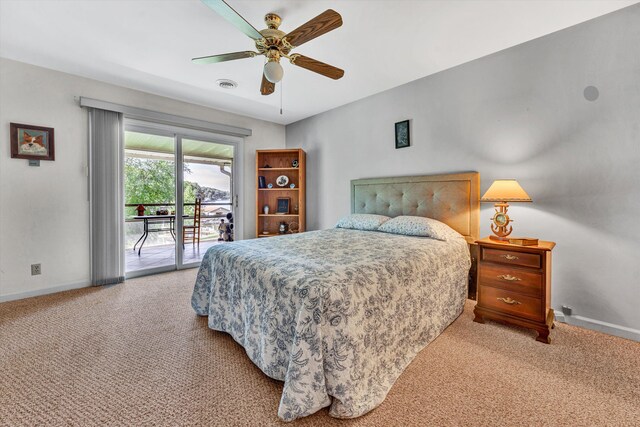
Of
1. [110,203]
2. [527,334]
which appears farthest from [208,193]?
[527,334]

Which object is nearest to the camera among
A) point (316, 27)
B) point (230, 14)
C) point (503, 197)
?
point (230, 14)

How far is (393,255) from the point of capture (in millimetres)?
1874

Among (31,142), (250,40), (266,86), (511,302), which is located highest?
(250,40)

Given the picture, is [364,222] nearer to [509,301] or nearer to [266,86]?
[509,301]

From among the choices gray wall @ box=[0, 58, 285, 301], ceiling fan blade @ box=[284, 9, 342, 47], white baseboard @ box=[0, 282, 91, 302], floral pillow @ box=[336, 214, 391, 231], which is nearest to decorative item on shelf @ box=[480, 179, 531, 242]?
floral pillow @ box=[336, 214, 391, 231]

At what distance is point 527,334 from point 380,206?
1975mm

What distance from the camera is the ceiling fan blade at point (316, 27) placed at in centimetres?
164

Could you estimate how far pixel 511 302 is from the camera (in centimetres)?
216

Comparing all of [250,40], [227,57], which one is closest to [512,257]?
[227,57]

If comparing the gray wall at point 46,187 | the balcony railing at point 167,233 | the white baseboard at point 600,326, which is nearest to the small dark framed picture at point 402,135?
the white baseboard at point 600,326

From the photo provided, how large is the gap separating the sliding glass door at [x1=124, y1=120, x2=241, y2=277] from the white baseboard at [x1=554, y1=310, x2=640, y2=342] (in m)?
4.25

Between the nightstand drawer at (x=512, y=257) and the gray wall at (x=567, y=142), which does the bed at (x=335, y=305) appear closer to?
the nightstand drawer at (x=512, y=257)

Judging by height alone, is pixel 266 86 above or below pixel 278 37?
below

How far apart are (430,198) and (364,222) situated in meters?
0.81
